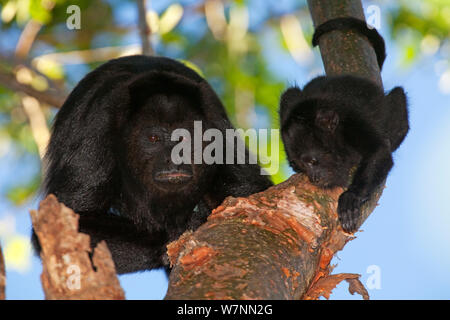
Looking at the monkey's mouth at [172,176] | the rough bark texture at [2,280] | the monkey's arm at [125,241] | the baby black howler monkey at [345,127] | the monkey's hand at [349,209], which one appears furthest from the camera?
the baby black howler monkey at [345,127]

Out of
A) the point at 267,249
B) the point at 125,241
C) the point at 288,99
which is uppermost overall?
the point at 288,99

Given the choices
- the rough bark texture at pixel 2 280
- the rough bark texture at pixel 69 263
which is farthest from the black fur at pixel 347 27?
the rough bark texture at pixel 2 280

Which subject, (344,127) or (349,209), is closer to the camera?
(349,209)

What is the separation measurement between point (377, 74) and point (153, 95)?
160 centimetres

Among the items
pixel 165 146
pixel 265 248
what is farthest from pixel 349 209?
pixel 165 146

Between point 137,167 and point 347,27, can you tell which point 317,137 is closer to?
point 347,27

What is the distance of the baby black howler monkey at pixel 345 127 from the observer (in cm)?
417

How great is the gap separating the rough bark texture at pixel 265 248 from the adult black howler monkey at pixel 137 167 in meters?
0.97

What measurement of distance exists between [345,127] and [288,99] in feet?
2.12

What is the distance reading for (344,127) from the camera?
440 cm

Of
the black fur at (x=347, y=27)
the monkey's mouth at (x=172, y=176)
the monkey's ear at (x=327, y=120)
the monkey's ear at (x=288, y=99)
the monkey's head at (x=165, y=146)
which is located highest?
the black fur at (x=347, y=27)

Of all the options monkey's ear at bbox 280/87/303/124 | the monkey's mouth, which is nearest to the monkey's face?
monkey's ear at bbox 280/87/303/124

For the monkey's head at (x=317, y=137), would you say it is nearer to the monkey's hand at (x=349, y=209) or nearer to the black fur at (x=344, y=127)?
the black fur at (x=344, y=127)

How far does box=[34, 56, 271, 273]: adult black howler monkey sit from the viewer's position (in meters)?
3.99
